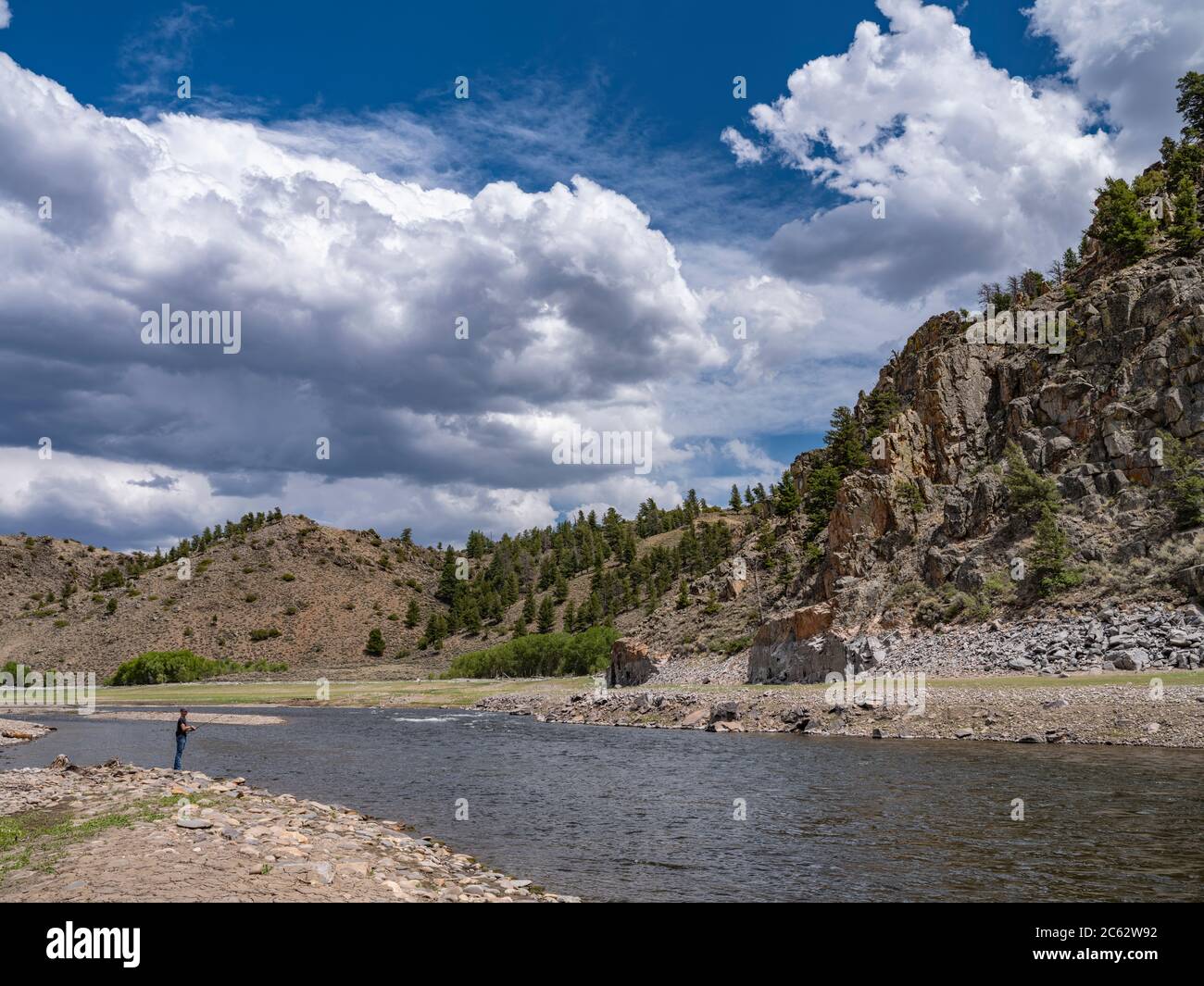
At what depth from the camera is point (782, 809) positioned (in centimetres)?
2373

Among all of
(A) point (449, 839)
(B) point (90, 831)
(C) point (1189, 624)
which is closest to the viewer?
(B) point (90, 831)

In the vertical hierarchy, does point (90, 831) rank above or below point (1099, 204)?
below

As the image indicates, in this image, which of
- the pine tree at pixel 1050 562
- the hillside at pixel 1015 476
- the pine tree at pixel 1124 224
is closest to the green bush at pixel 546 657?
the hillside at pixel 1015 476

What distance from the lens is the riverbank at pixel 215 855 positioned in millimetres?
12359

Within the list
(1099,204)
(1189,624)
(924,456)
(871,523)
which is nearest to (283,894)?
(1189,624)

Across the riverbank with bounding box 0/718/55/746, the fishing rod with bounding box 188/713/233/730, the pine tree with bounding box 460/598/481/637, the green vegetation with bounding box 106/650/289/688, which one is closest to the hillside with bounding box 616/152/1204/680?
the fishing rod with bounding box 188/713/233/730

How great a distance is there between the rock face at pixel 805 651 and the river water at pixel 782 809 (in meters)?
20.0

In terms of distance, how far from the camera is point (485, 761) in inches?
1480

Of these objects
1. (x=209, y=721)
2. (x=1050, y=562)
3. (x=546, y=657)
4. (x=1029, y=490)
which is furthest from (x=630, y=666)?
(x=1029, y=490)

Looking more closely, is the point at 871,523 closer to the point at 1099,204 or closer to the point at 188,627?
the point at 1099,204

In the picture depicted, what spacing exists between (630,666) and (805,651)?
2690 cm

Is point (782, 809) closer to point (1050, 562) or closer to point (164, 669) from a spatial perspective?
point (1050, 562)
